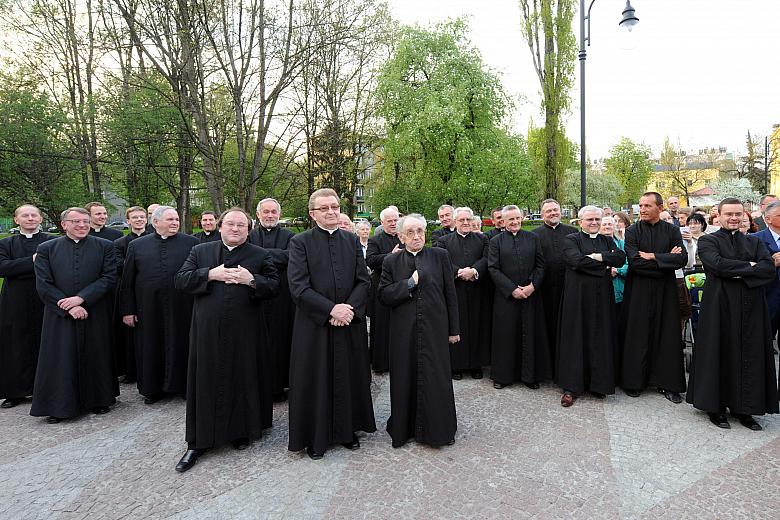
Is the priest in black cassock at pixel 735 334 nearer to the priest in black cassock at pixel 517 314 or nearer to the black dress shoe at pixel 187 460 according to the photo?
the priest in black cassock at pixel 517 314

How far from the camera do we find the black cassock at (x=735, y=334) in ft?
14.6

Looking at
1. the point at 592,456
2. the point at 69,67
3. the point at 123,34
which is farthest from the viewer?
the point at 69,67

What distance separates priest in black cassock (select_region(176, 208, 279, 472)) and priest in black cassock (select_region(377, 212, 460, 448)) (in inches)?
47.9

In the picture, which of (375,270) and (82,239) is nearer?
(82,239)

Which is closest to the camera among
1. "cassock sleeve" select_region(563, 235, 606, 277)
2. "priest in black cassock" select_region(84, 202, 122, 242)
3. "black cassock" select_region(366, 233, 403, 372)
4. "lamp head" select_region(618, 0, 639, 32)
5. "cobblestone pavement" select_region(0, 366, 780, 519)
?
"cobblestone pavement" select_region(0, 366, 780, 519)

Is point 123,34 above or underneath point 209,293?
above

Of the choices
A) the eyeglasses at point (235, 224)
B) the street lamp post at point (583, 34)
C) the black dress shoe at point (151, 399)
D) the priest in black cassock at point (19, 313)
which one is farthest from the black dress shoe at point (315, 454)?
the street lamp post at point (583, 34)

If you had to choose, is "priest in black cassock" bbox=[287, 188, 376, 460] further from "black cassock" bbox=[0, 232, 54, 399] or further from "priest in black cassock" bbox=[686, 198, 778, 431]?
"black cassock" bbox=[0, 232, 54, 399]

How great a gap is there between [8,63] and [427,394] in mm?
20367

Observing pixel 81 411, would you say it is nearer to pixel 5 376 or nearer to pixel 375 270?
pixel 5 376

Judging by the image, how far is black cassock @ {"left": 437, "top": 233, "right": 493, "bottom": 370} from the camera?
6.34 metres

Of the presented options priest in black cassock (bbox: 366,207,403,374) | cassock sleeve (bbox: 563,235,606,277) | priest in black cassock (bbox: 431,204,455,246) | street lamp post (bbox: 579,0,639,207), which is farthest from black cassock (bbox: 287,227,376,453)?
street lamp post (bbox: 579,0,639,207)

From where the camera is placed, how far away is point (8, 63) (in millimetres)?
16484

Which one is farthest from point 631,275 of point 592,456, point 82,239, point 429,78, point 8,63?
point 8,63
